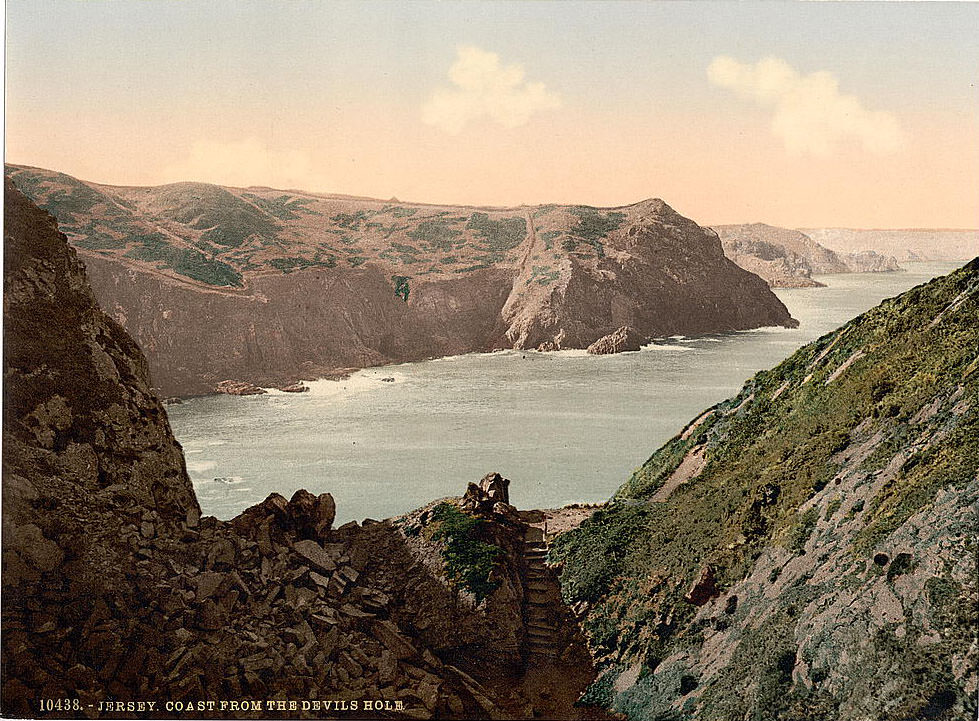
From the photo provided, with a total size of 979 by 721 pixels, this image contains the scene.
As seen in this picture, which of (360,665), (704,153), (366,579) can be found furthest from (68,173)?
(704,153)

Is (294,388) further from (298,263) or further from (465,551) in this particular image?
(465,551)

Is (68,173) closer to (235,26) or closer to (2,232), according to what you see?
(2,232)

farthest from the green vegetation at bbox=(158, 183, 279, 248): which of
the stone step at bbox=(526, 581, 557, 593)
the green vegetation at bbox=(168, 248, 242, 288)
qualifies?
the stone step at bbox=(526, 581, 557, 593)

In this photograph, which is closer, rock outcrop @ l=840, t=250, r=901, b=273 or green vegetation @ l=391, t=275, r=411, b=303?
rock outcrop @ l=840, t=250, r=901, b=273

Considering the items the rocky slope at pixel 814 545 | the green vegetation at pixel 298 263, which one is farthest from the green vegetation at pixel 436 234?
the rocky slope at pixel 814 545

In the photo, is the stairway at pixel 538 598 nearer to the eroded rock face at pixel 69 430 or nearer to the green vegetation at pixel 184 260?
the eroded rock face at pixel 69 430

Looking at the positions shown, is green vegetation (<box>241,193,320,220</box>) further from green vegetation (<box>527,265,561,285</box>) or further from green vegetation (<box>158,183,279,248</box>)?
green vegetation (<box>527,265,561,285</box>)

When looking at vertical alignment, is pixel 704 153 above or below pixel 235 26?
below
